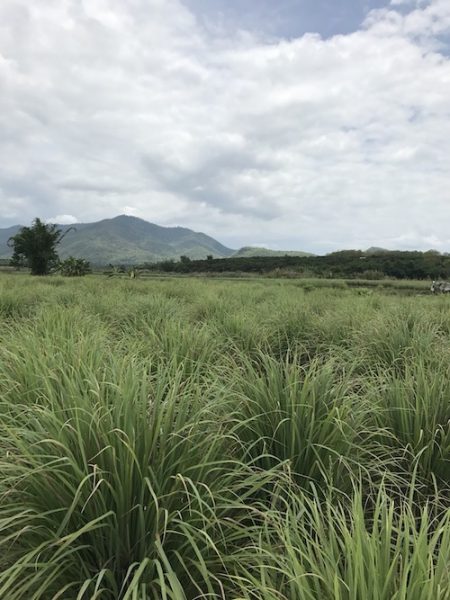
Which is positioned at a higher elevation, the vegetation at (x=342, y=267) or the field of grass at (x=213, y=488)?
the vegetation at (x=342, y=267)

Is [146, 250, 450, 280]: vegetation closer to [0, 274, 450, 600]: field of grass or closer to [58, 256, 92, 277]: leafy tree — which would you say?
[58, 256, 92, 277]: leafy tree

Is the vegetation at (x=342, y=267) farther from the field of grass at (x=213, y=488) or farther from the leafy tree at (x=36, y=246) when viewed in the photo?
the field of grass at (x=213, y=488)

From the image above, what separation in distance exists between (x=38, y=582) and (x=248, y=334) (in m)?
4.04

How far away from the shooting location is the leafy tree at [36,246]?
178 ft

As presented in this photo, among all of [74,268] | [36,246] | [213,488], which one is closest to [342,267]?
[74,268]

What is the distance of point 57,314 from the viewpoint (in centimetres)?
533

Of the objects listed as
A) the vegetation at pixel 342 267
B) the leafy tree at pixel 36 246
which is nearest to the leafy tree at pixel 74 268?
the leafy tree at pixel 36 246

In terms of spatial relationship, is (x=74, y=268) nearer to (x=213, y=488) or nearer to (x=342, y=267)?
(x=342, y=267)

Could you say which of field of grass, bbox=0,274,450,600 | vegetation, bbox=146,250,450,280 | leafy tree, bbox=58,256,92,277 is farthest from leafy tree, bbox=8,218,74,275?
field of grass, bbox=0,274,450,600

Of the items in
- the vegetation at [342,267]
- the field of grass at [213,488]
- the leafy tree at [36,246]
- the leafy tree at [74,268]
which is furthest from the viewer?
the vegetation at [342,267]

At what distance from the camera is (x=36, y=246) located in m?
54.7

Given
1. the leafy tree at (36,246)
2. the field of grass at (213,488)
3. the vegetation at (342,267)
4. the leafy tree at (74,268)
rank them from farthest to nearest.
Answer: the vegetation at (342,267) → the leafy tree at (36,246) → the leafy tree at (74,268) → the field of grass at (213,488)

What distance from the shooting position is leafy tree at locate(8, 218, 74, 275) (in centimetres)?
5419

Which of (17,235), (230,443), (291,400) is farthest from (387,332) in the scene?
(17,235)
